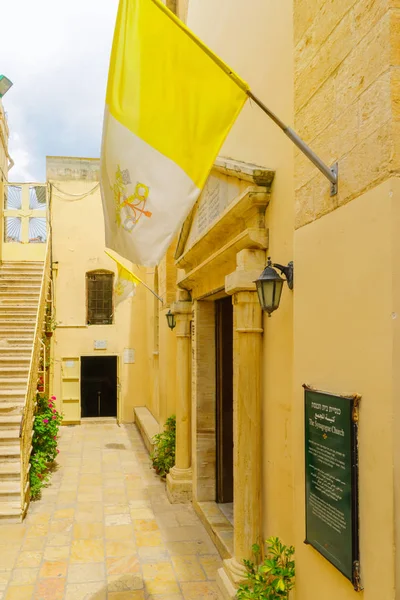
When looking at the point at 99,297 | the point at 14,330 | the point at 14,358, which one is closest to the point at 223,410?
the point at 14,358

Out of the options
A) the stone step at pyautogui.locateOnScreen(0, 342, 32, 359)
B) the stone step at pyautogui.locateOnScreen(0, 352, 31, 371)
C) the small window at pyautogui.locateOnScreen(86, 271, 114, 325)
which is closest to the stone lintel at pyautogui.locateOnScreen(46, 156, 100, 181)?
the small window at pyautogui.locateOnScreen(86, 271, 114, 325)

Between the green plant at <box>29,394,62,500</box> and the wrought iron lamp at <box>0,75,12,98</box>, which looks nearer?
the green plant at <box>29,394,62,500</box>

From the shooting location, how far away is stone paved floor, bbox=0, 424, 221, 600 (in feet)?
18.2

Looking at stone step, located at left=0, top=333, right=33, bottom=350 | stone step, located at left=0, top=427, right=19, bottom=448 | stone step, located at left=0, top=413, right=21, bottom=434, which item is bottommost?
stone step, located at left=0, top=427, right=19, bottom=448

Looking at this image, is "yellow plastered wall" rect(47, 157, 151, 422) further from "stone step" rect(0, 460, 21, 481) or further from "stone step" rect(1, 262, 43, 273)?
"stone step" rect(0, 460, 21, 481)

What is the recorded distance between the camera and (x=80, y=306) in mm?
16500

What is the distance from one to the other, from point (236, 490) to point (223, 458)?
2.58 m

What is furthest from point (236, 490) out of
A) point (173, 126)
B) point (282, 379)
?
point (173, 126)

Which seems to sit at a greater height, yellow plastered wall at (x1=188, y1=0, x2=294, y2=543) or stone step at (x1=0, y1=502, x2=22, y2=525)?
yellow plastered wall at (x1=188, y1=0, x2=294, y2=543)

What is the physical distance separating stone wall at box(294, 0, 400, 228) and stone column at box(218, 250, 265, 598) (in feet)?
4.29

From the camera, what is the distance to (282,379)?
14.8 ft

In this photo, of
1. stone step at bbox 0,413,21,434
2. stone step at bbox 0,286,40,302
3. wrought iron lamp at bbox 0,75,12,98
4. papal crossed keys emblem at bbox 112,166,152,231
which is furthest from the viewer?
stone step at bbox 0,286,40,302

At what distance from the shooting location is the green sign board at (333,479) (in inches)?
112

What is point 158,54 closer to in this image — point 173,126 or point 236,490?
point 173,126
